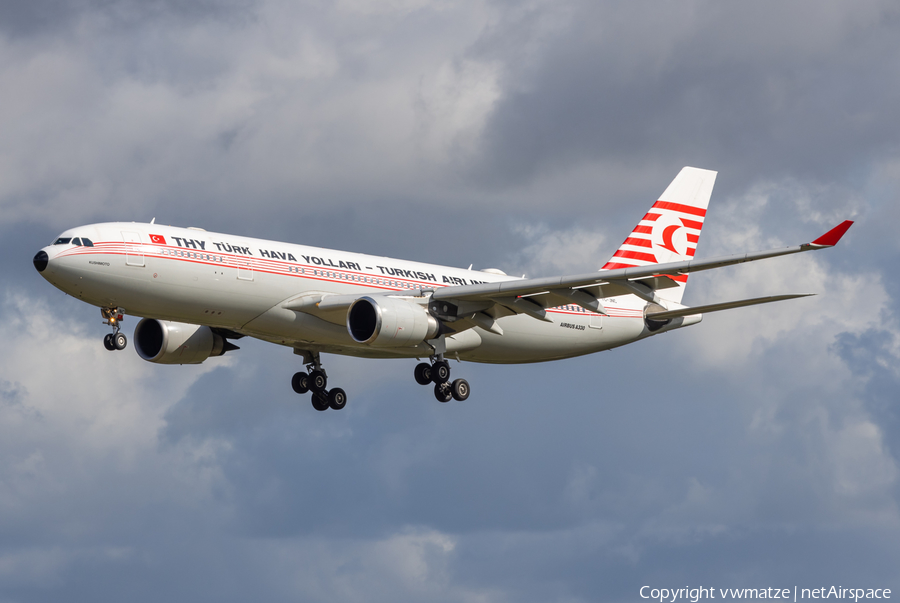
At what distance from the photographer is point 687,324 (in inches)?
2034

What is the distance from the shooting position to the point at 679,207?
5575cm

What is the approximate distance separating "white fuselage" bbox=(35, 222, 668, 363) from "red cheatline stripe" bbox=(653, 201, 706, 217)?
30.7ft

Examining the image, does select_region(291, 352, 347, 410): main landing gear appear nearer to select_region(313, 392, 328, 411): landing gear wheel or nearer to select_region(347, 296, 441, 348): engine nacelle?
select_region(313, 392, 328, 411): landing gear wheel

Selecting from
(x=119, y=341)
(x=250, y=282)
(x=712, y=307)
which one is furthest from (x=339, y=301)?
(x=712, y=307)

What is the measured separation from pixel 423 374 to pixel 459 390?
5.21 feet

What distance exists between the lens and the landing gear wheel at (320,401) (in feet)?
163

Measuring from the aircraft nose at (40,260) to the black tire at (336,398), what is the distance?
15268mm

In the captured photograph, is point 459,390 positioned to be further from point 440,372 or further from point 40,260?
point 40,260

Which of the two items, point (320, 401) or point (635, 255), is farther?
point (635, 255)

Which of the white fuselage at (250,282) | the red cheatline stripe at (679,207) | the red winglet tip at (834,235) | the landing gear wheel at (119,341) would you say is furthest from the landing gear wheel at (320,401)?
the red winglet tip at (834,235)

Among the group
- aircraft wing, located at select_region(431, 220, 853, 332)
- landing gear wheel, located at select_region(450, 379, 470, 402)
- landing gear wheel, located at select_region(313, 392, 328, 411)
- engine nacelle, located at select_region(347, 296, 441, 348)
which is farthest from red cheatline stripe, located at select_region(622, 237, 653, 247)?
landing gear wheel, located at select_region(313, 392, 328, 411)

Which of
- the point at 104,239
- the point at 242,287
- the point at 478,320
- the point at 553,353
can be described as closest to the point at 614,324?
the point at 553,353

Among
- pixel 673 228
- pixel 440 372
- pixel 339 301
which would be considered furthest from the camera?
pixel 673 228

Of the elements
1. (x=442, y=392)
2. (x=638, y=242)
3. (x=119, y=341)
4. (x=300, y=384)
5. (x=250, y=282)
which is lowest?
(x=119, y=341)
